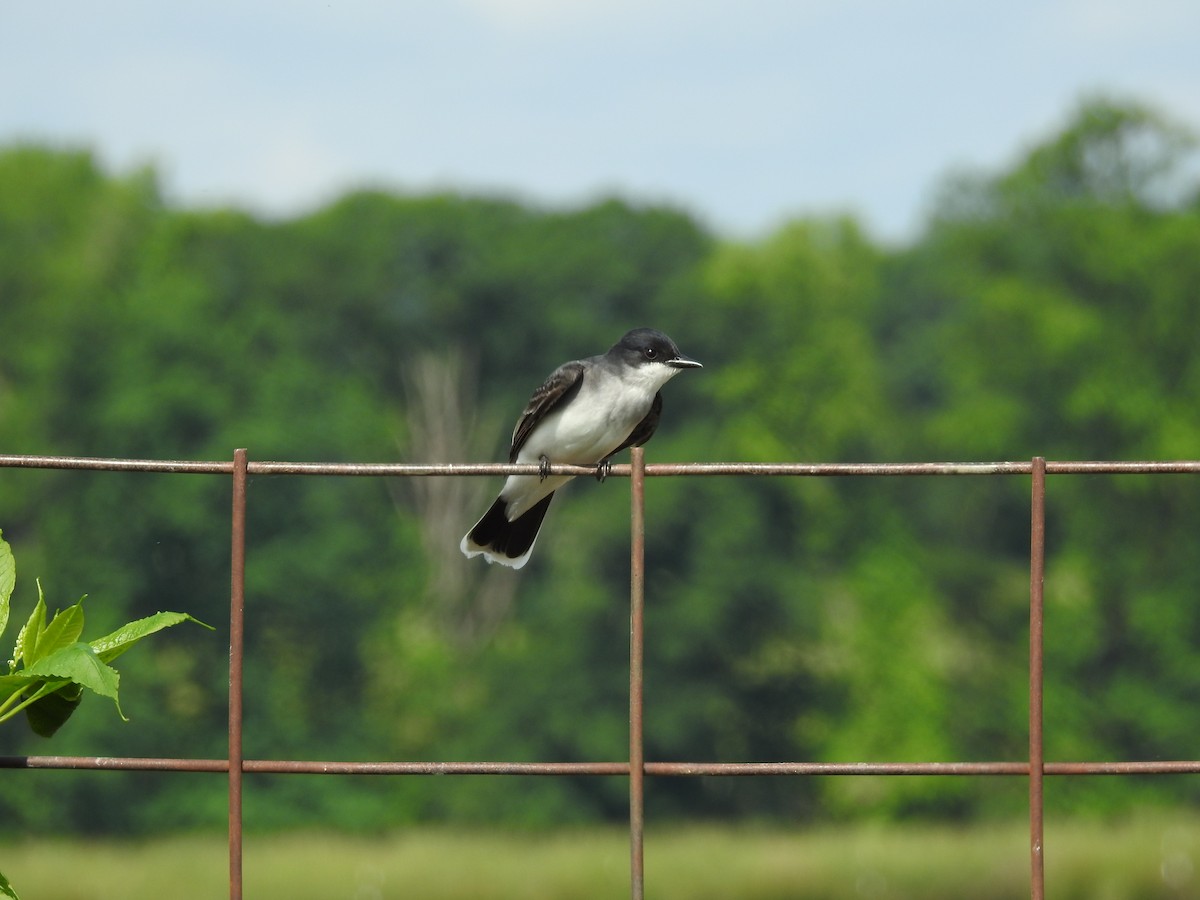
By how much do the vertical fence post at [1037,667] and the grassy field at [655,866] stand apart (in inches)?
1340

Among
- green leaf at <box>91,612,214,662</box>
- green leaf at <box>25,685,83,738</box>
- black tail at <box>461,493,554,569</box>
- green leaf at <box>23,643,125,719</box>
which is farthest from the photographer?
black tail at <box>461,493,554,569</box>

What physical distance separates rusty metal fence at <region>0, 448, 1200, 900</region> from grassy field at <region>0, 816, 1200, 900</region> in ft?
112

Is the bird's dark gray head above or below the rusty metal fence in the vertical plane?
above

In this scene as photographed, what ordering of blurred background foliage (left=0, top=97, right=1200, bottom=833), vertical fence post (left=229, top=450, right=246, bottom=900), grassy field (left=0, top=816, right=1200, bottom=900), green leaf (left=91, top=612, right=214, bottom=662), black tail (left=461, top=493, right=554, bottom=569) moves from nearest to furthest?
green leaf (left=91, top=612, right=214, bottom=662) → vertical fence post (left=229, top=450, right=246, bottom=900) → black tail (left=461, top=493, right=554, bottom=569) → grassy field (left=0, top=816, right=1200, bottom=900) → blurred background foliage (left=0, top=97, right=1200, bottom=833)

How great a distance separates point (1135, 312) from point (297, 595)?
22.3 meters

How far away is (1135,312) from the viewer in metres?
45.6

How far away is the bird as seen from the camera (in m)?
7.32

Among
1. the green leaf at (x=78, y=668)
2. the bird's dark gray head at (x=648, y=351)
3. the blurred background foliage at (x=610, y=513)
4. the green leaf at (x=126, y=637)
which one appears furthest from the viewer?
the blurred background foliage at (x=610, y=513)

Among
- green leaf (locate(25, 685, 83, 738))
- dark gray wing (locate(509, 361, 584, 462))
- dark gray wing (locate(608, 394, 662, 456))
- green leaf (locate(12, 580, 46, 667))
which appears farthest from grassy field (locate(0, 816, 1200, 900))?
green leaf (locate(12, 580, 46, 667))

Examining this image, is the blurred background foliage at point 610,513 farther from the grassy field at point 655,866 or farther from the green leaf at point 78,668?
the green leaf at point 78,668

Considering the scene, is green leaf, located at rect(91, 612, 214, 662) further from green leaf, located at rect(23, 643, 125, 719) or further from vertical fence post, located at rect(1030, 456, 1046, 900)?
vertical fence post, located at rect(1030, 456, 1046, 900)

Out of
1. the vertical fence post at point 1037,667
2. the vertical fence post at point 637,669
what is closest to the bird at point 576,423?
the vertical fence post at point 637,669

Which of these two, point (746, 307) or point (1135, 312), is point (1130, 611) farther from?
point (746, 307)

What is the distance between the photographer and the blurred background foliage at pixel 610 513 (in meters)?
44.5
